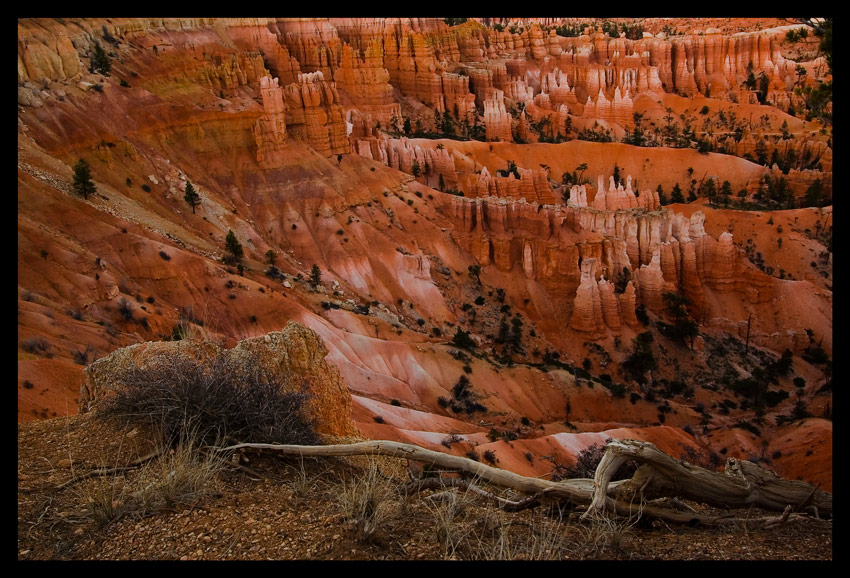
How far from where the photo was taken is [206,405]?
23.0ft

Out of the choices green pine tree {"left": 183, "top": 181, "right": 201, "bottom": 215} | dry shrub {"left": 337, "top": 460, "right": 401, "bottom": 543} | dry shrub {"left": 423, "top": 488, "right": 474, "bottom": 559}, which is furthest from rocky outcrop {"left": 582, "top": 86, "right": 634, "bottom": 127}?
dry shrub {"left": 337, "top": 460, "right": 401, "bottom": 543}

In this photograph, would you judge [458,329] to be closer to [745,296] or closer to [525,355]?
[525,355]

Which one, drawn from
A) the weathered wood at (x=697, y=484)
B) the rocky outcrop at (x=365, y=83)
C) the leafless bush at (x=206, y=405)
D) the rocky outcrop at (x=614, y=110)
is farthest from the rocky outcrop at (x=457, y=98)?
the leafless bush at (x=206, y=405)

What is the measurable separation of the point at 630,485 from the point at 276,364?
21.9 feet

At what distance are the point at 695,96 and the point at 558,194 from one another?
45.7 meters

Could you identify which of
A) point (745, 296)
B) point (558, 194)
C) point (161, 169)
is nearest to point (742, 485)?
point (161, 169)

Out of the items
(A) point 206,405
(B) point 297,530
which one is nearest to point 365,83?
(A) point 206,405

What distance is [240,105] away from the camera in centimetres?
4788

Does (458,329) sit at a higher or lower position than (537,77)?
lower

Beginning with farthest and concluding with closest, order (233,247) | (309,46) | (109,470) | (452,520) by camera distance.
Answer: (309,46) → (233,247) → (109,470) → (452,520)

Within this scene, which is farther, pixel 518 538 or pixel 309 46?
pixel 309 46

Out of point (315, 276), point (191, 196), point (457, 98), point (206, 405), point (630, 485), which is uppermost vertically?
point (206, 405)

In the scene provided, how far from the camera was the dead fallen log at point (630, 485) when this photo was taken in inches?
255

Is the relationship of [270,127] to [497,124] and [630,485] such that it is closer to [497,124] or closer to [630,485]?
[497,124]
